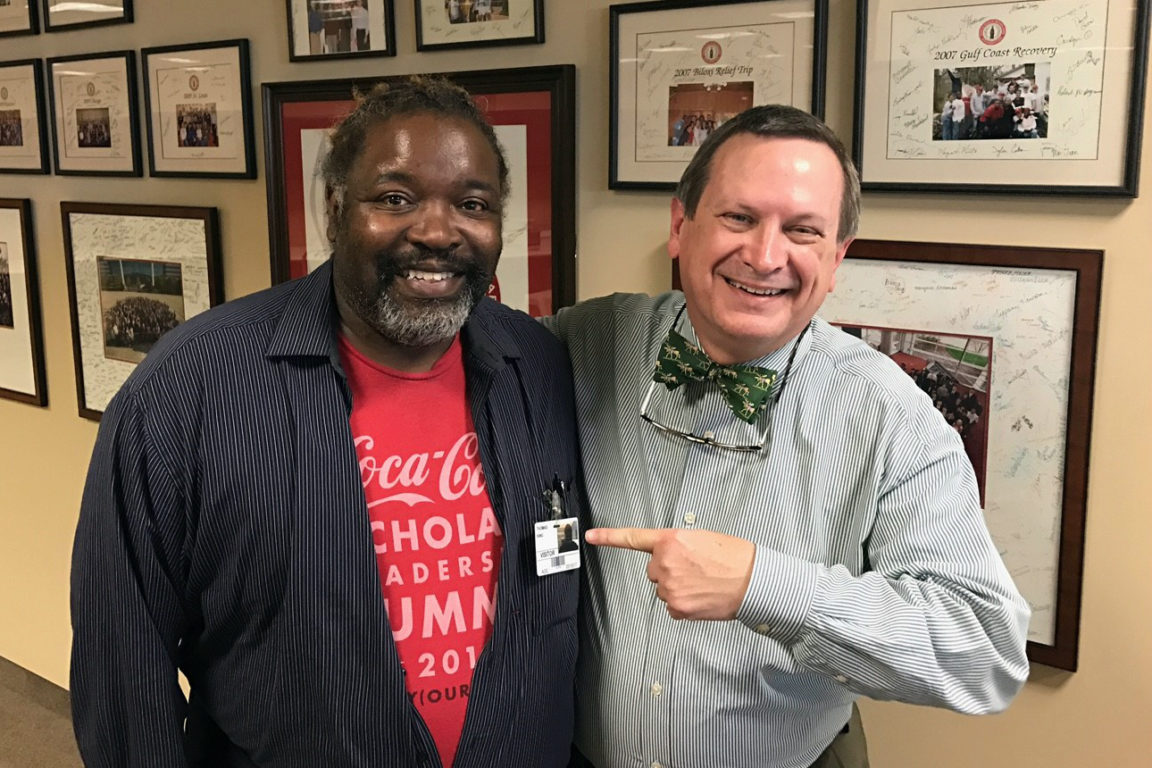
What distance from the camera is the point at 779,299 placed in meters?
1.29

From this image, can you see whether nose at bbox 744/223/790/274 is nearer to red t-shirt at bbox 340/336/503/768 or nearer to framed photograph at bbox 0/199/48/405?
red t-shirt at bbox 340/336/503/768

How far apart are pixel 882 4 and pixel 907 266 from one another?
0.44m

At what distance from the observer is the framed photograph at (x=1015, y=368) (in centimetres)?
157

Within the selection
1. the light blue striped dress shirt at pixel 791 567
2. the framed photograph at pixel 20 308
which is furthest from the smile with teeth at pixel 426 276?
the framed photograph at pixel 20 308

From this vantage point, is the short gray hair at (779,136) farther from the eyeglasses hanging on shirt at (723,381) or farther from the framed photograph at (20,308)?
the framed photograph at (20,308)

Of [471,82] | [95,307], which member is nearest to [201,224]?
[95,307]

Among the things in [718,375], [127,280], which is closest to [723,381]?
[718,375]

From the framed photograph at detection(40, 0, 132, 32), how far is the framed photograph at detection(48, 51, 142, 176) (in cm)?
9

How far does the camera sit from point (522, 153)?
6.70 feet

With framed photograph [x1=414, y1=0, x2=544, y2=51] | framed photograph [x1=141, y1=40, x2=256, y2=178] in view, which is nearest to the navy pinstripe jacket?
framed photograph [x1=414, y1=0, x2=544, y2=51]

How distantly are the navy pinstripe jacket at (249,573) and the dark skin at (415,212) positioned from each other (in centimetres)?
9

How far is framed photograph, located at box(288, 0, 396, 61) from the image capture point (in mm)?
2174

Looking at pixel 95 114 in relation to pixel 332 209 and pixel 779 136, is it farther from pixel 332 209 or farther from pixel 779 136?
pixel 779 136

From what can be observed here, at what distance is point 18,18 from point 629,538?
2651mm
